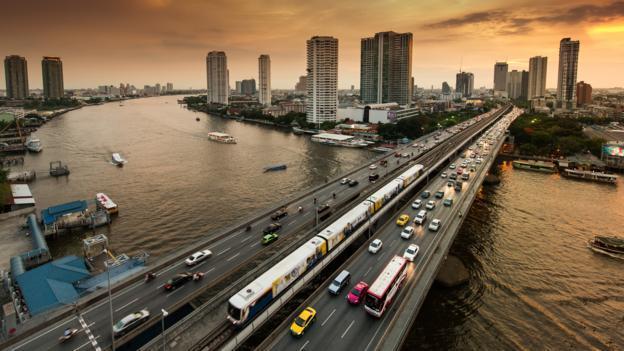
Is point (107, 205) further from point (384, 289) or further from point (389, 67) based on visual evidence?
point (389, 67)

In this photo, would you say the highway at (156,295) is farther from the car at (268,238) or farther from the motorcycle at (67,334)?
the car at (268,238)

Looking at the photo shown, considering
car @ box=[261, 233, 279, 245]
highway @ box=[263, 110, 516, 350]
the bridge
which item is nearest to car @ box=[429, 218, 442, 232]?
highway @ box=[263, 110, 516, 350]

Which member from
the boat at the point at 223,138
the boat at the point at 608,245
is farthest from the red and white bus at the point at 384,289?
the boat at the point at 223,138

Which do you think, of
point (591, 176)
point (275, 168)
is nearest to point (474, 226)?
point (275, 168)

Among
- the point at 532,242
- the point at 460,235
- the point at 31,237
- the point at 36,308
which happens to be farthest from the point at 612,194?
the point at 31,237

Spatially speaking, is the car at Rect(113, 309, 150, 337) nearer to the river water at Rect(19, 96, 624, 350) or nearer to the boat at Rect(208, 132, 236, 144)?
the river water at Rect(19, 96, 624, 350)

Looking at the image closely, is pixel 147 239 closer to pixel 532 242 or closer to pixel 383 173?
pixel 383 173
